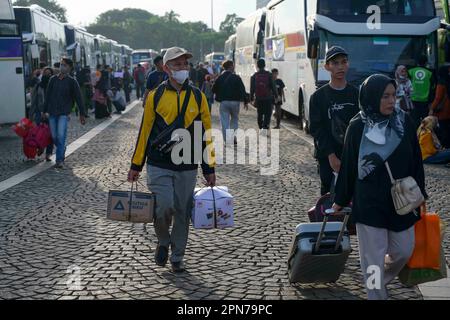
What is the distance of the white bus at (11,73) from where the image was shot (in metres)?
17.6

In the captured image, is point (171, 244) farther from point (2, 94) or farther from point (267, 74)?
point (2, 94)

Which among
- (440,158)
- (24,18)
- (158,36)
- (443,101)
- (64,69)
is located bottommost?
(440,158)

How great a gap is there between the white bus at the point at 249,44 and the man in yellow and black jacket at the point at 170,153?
21.6 meters

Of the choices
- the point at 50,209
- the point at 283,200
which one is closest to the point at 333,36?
the point at 283,200

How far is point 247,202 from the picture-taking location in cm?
944

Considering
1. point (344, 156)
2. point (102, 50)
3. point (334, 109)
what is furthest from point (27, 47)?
point (102, 50)

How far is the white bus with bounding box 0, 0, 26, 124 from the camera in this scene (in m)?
17.6

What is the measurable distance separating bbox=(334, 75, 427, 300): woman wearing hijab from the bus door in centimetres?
1442

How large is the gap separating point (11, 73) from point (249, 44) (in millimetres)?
15666

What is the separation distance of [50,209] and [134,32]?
485 ft

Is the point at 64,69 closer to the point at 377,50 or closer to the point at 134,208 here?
the point at 377,50

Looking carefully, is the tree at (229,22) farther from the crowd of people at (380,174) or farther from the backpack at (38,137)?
the crowd of people at (380,174)

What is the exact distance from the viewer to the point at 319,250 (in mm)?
5281

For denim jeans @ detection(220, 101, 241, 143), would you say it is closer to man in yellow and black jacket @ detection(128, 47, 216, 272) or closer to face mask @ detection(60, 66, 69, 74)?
face mask @ detection(60, 66, 69, 74)
